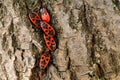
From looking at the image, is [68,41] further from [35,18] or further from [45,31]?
[35,18]

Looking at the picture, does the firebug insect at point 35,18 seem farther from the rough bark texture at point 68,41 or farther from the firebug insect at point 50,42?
the firebug insect at point 50,42

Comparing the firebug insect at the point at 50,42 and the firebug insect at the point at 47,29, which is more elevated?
the firebug insect at the point at 47,29

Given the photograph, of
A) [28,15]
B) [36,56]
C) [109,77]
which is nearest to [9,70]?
[36,56]

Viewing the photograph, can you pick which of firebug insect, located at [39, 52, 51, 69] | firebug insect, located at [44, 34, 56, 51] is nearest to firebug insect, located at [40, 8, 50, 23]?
firebug insect, located at [44, 34, 56, 51]

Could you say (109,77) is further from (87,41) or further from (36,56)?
(36,56)

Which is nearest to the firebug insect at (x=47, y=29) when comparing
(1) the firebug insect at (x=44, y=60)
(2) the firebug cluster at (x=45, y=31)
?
(2) the firebug cluster at (x=45, y=31)

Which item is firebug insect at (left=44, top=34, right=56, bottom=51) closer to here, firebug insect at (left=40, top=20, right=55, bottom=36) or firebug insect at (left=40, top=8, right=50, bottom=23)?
firebug insect at (left=40, top=20, right=55, bottom=36)
